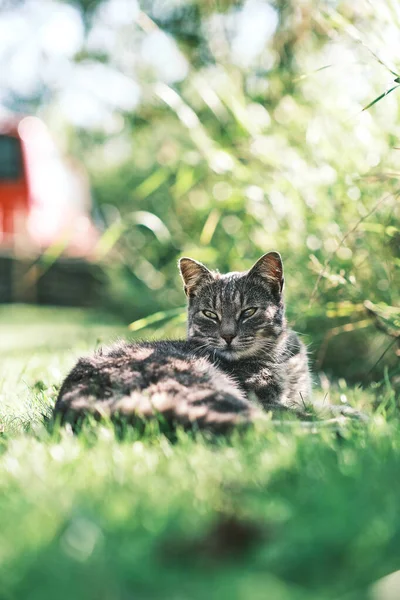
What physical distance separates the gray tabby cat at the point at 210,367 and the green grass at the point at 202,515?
0.12 meters

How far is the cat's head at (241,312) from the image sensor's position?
9.96 ft

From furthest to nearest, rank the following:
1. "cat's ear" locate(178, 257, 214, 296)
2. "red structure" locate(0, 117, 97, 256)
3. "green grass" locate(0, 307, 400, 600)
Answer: "red structure" locate(0, 117, 97, 256) < "cat's ear" locate(178, 257, 214, 296) < "green grass" locate(0, 307, 400, 600)

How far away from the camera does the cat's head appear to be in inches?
120

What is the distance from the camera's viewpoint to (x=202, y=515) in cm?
143

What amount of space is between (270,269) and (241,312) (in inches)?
9.4

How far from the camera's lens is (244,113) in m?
4.07

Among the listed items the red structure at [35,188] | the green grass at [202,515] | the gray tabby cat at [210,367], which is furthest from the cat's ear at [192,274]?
the red structure at [35,188]

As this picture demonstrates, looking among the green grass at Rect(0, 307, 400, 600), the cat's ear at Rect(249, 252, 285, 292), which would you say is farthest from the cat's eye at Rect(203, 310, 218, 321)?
the green grass at Rect(0, 307, 400, 600)

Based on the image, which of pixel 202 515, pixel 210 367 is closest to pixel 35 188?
pixel 210 367

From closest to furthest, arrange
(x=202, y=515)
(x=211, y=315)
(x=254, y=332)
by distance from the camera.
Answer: (x=202, y=515), (x=254, y=332), (x=211, y=315)

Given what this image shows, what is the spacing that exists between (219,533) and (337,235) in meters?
2.63

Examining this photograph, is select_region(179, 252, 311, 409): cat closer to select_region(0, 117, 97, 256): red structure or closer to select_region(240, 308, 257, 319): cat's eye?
select_region(240, 308, 257, 319): cat's eye

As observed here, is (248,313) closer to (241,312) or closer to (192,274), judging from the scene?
(241,312)

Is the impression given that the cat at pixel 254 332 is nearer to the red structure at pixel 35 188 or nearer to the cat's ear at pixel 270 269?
the cat's ear at pixel 270 269
